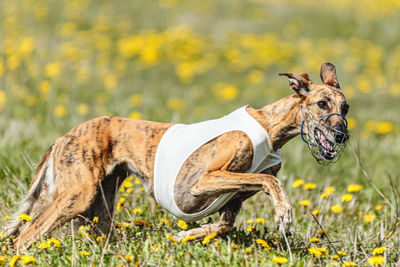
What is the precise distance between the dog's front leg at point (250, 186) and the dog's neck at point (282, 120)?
340mm

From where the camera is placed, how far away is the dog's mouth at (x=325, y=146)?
3352mm

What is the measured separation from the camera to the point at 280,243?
3.68 m

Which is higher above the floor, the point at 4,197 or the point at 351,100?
the point at 351,100

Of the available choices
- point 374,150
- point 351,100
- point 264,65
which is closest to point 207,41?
point 264,65

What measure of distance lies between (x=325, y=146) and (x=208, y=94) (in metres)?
6.80

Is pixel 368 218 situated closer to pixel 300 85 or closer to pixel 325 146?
pixel 325 146

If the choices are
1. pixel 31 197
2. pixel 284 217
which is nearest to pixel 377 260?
pixel 284 217

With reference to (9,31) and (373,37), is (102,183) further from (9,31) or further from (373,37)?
(373,37)

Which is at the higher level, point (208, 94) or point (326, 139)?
point (208, 94)

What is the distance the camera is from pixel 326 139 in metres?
3.38

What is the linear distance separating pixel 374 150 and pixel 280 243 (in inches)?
160

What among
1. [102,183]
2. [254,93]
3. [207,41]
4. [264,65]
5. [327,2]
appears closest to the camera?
[102,183]

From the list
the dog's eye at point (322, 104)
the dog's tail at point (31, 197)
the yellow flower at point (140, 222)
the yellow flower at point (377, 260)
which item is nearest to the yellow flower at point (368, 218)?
the yellow flower at point (377, 260)

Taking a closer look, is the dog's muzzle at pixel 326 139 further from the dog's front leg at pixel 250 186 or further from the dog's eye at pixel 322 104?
the dog's front leg at pixel 250 186
